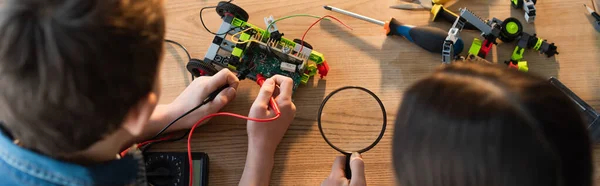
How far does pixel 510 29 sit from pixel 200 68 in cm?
60

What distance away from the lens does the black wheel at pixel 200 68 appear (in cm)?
A: 87

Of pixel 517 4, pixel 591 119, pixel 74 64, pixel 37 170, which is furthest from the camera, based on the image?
pixel 517 4

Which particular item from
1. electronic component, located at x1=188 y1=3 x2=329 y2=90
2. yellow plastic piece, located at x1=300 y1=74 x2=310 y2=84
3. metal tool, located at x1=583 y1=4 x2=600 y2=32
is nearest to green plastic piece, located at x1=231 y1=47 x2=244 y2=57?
electronic component, located at x1=188 y1=3 x2=329 y2=90

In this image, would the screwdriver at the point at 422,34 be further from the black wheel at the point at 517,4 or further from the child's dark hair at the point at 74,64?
the child's dark hair at the point at 74,64

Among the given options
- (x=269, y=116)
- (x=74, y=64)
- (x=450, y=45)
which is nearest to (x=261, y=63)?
(x=269, y=116)

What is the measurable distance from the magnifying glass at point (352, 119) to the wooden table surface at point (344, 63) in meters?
0.01

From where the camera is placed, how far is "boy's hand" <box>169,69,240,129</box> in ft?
2.80

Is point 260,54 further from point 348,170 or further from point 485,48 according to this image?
point 485,48

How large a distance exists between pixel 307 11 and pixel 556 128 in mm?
565

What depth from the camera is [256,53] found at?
0.91 metres

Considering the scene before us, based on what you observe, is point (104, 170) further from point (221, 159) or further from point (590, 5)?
point (590, 5)

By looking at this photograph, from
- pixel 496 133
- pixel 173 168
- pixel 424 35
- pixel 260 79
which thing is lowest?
pixel 173 168

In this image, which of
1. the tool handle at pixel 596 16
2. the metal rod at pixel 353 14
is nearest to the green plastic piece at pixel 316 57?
the metal rod at pixel 353 14

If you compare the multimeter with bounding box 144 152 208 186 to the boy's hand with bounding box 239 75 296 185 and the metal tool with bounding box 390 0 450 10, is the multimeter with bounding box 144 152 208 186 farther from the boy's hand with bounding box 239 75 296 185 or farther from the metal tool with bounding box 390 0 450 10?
the metal tool with bounding box 390 0 450 10
